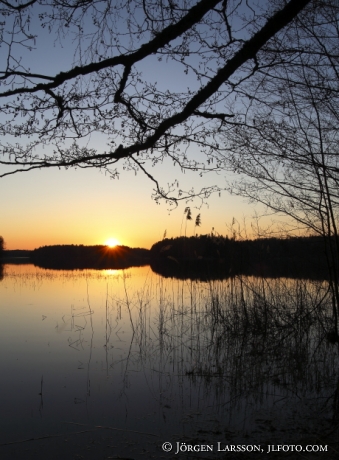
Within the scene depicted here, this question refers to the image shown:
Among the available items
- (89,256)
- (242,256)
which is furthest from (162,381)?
(89,256)

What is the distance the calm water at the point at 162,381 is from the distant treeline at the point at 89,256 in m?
30.7

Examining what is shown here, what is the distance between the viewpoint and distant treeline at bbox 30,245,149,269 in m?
41.6

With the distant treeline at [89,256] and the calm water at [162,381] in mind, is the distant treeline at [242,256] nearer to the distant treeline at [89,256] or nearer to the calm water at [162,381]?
the calm water at [162,381]

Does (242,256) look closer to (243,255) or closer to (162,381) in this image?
(243,255)

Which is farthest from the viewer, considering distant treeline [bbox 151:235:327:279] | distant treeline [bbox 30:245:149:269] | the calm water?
distant treeline [bbox 30:245:149:269]

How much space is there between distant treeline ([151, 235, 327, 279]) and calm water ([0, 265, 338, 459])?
1.84 feet

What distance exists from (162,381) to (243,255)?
3047 mm

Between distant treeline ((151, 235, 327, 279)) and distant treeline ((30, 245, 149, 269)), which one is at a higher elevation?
distant treeline ((30, 245, 149, 269))

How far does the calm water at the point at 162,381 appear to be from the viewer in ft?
9.91

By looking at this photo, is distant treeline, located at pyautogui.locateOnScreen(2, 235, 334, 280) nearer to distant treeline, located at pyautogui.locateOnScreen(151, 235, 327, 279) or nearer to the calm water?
distant treeline, located at pyautogui.locateOnScreen(151, 235, 327, 279)

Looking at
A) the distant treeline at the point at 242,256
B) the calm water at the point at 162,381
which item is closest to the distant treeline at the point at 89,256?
the distant treeline at the point at 242,256

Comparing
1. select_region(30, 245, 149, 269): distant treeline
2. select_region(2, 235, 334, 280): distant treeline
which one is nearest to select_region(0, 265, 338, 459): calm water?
select_region(2, 235, 334, 280): distant treeline

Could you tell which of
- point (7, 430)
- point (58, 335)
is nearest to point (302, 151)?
point (7, 430)

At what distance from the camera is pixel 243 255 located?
22.3ft
